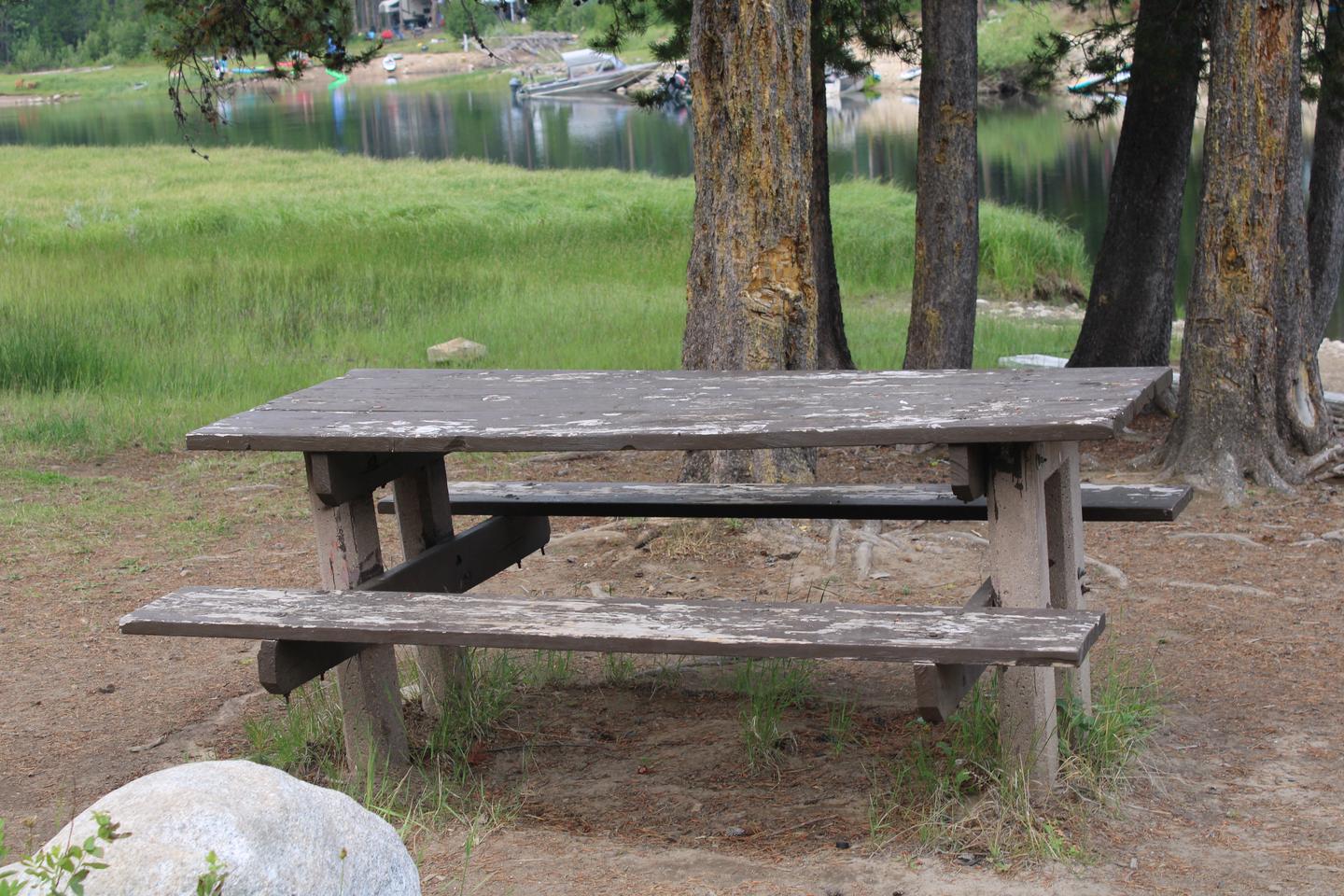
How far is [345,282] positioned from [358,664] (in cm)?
1006

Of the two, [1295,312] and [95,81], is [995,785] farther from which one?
[95,81]

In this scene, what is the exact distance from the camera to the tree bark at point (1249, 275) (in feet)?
21.0

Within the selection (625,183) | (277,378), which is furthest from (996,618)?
(625,183)

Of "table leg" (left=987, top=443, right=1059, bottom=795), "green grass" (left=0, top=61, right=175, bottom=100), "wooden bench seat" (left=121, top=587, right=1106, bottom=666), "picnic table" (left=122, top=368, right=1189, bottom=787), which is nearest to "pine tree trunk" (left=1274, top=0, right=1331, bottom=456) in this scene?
"picnic table" (left=122, top=368, right=1189, bottom=787)

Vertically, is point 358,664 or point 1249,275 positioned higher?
point 1249,275

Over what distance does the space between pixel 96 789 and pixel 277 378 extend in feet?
19.7

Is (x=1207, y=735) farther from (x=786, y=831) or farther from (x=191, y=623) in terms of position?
(x=191, y=623)

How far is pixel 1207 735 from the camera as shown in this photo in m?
4.01

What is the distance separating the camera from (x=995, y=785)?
3479 millimetres

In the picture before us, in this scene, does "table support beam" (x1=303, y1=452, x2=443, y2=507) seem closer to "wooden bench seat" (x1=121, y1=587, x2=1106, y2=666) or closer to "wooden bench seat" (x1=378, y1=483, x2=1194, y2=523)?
"wooden bench seat" (x1=121, y1=587, x2=1106, y2=666)

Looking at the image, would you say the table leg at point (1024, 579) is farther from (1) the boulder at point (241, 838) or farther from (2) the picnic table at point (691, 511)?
(1) the boulder at point (241, 838)

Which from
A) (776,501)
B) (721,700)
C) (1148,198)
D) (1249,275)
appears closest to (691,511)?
(776,501)

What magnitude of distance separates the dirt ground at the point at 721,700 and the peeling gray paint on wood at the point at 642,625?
1.81 ft

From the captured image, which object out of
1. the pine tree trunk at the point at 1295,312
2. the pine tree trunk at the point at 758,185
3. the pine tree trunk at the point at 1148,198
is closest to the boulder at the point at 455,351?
the pine tree trunk at the point at 1148,198
